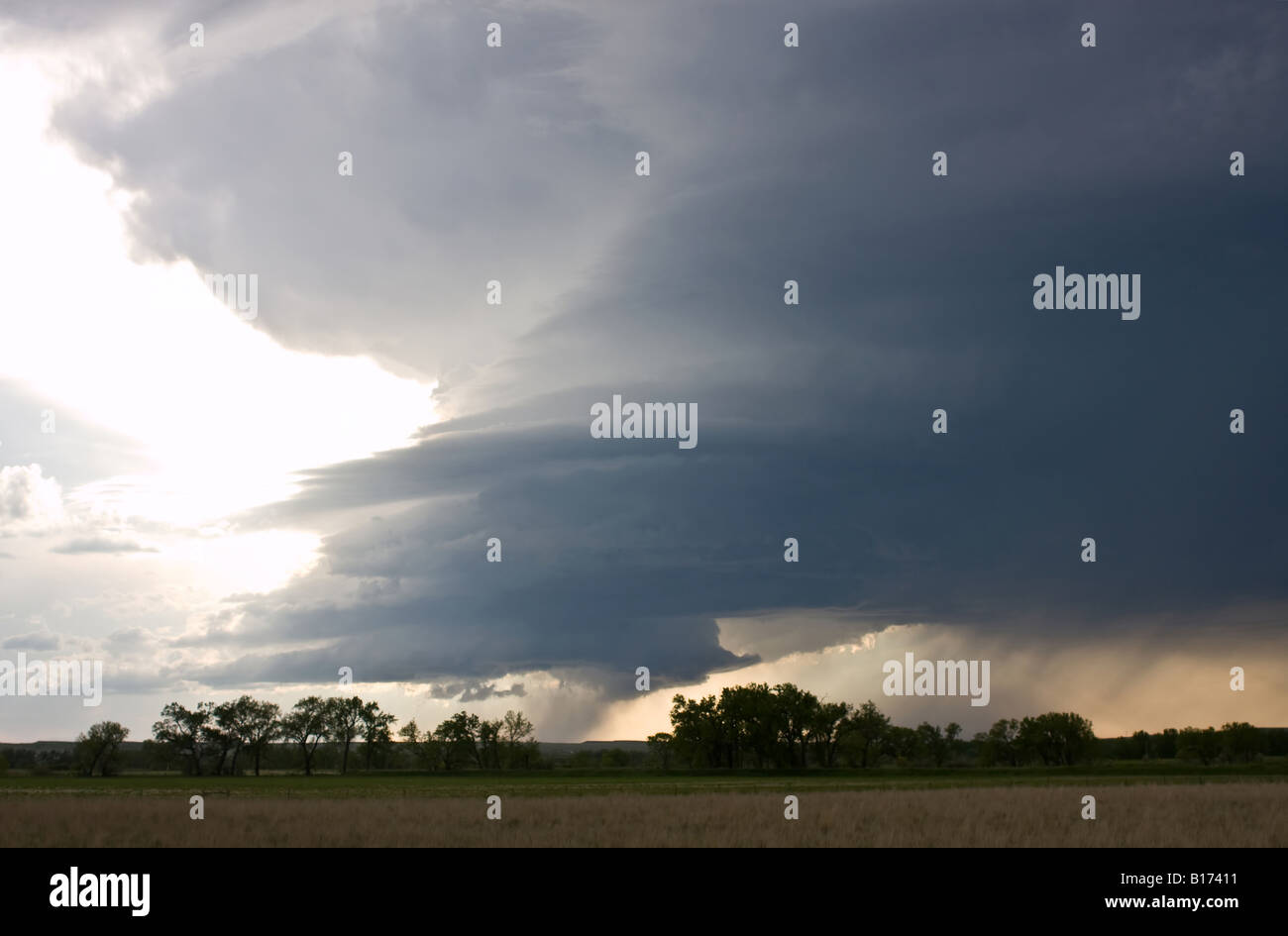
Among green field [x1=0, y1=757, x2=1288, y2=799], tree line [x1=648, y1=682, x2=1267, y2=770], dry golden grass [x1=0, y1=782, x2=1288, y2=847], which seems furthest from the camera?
tree line [x1=648, y1=682, x2=1267, y2=770]

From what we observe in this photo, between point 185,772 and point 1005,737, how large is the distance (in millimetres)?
157686

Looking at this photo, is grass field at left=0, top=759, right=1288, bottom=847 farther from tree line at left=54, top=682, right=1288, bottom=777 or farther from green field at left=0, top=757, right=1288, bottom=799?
tree line at left=54, top=682, right=1288, bottom=777

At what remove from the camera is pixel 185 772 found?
165500mm

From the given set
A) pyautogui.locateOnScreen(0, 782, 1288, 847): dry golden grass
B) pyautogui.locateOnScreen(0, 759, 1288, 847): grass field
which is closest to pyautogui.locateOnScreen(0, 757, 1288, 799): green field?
pyautogui.locateOnScreen(0, 759, 1288, 847): grass field

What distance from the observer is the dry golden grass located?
25922mm

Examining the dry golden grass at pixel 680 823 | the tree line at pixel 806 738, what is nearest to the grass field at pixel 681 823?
the dry golden grass at pixel 680 823

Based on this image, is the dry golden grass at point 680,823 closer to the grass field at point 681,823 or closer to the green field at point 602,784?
the grass field at point 681,823

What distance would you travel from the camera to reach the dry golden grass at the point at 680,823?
25.9 meters

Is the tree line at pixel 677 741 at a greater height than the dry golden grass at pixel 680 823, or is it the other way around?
the dry golden grass at pixel 680 823

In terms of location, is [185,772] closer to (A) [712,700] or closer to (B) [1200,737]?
(A) [712,700]
